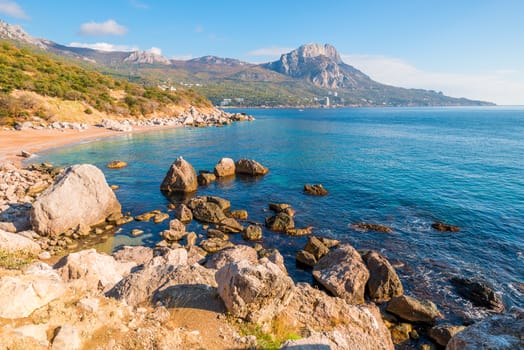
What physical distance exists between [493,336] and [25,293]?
13.6 meters

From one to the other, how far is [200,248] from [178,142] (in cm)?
5604

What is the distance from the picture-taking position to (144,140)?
7356 cm

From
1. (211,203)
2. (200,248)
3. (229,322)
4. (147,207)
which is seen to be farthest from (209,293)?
(147,207)

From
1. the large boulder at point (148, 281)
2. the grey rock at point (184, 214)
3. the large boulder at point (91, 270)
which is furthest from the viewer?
the grey rock at point (184, 214)

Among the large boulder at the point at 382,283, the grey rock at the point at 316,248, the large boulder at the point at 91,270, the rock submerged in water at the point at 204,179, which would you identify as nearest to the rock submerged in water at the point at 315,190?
the grey rock at the point at 316,248

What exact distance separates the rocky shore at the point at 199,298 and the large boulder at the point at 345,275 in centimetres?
6

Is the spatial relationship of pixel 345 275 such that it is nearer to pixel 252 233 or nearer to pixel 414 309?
pixel 414 309

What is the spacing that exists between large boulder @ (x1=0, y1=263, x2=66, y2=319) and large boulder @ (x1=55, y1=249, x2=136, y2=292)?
4907mm

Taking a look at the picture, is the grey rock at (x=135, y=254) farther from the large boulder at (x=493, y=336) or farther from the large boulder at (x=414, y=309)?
the large boulder at (x=493, y=336)

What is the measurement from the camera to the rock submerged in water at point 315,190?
117 ft

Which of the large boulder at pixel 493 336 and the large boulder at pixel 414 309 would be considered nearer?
the large boulder at pixel 493 336

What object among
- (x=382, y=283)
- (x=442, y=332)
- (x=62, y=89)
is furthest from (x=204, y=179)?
(x=62, y=89)

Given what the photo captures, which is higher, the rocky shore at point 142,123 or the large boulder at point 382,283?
the rocky shore at point 142,123

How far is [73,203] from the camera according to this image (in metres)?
24.2
